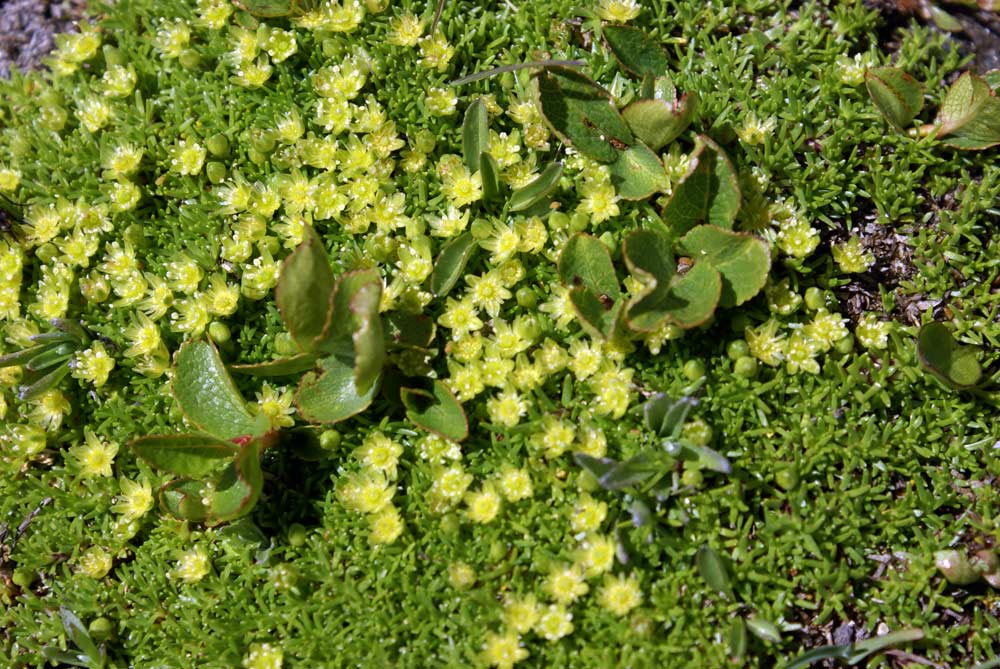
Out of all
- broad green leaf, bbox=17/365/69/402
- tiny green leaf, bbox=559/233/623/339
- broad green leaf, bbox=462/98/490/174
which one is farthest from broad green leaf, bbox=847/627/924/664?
broad green leaf, bbox=17/365/69/402

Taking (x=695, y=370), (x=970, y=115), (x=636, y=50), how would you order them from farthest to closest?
(x=636, y=50) < (x=970, y=115) < (x=695, y=370)

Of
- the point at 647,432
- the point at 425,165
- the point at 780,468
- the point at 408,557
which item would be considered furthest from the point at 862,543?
the point at 425,165

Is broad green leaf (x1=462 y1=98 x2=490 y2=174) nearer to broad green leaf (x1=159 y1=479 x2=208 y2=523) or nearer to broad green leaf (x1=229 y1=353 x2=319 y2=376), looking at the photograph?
broad green leaf (x1=229 y1=353 x2=319 y2=376)

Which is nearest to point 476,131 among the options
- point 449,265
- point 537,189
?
point 537,189

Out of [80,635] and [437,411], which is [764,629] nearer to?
[437,411]

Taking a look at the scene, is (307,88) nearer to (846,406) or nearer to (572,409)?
(572,409)

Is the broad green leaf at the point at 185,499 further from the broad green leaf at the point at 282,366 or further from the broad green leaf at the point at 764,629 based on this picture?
the broad green leaf at the point at 764,629
